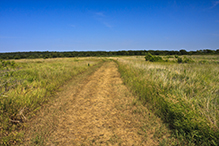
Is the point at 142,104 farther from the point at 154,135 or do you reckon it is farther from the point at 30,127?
the point at 30,127

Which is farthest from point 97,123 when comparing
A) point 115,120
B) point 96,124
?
point 115,120

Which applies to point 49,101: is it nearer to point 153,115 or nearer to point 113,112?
point 113,112

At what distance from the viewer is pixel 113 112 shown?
13.3 feet

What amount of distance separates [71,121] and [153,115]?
2536 millimetres

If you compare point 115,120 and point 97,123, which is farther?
point 115,120

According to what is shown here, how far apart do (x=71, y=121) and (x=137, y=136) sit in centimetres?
190

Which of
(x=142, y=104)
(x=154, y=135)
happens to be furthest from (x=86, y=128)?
(x=142, y=104)

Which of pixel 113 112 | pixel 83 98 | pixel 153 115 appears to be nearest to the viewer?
pixel 153 115

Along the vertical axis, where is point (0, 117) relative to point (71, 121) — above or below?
above

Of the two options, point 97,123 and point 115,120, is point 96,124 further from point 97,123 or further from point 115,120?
point 115,120

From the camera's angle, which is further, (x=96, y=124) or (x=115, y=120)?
(x=115, y=120)

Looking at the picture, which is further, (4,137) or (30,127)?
(30,127)

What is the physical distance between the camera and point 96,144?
260 centimetres

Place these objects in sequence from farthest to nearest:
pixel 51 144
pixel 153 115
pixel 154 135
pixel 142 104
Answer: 1. pixel 142 104
2. pixel 153 115
3. pixel 154 135
4. pixel 51 144
